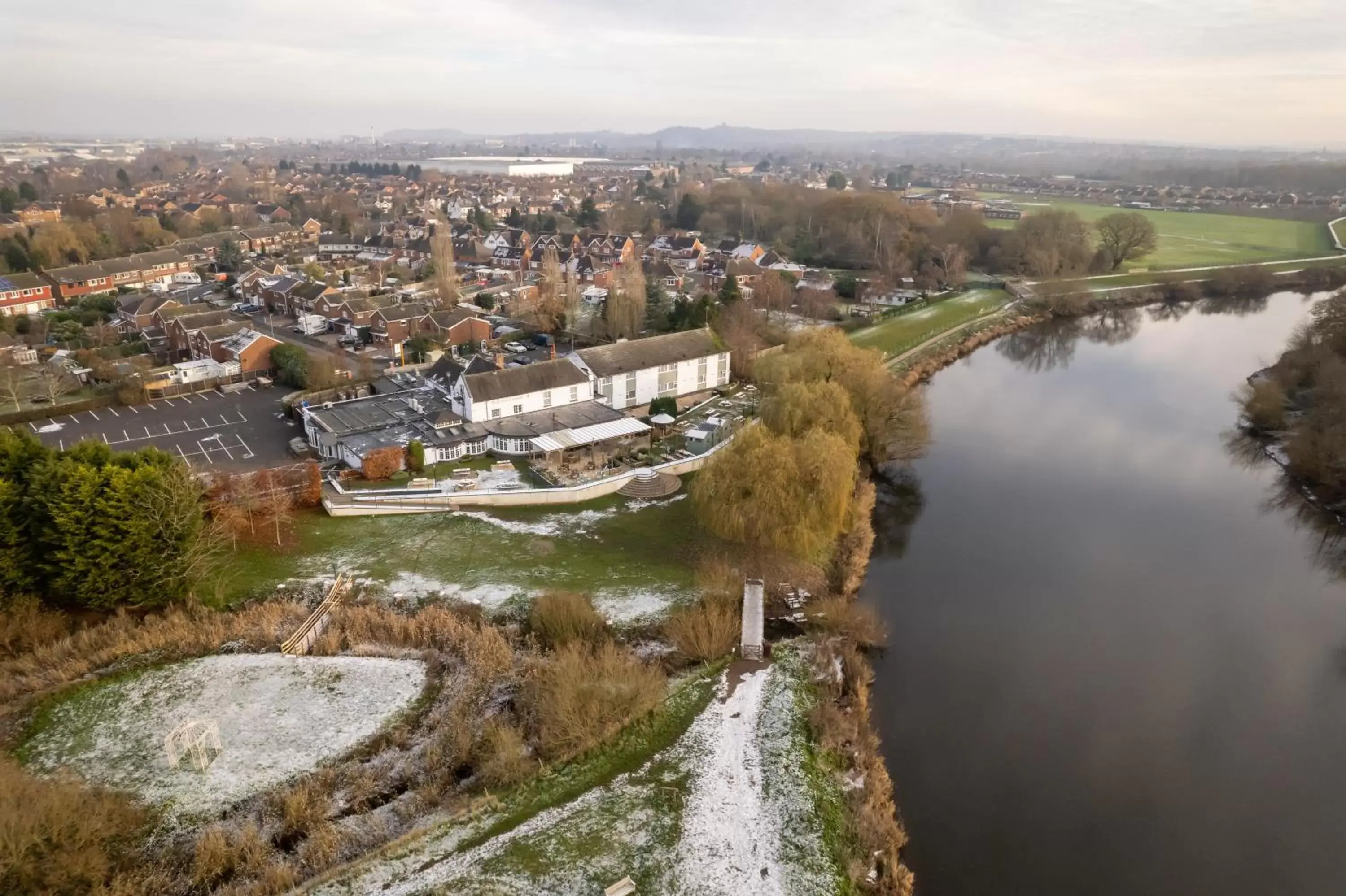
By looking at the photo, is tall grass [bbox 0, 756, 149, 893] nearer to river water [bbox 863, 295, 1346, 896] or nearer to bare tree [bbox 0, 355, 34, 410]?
river water [bbox 863, 295, 1346, 896]

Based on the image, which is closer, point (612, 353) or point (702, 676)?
point (702, 676)

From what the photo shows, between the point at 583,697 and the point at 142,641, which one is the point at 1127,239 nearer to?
the point at 583,697

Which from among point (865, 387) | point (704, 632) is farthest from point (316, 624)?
point (865, 387)

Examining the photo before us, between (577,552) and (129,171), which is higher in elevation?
(129,171)

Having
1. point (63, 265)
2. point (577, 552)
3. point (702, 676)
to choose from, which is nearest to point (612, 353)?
point (577, 552)

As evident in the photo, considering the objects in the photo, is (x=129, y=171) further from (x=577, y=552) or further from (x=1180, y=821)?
(x=1180, y=821)

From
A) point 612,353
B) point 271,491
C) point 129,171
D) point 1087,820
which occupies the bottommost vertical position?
point 1087,820

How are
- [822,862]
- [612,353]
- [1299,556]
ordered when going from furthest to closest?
[612,353]
[1299,556]
[822,862]

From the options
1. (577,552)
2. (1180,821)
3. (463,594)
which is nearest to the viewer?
(1180,821)
